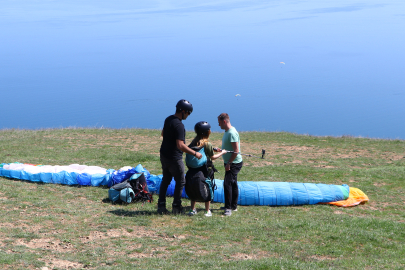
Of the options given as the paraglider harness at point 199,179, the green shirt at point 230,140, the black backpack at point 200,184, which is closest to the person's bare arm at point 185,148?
the paraglider harness at point 199,179

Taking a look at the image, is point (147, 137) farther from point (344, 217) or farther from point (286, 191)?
point (344, 217)

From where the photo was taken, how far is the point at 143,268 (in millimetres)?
6441

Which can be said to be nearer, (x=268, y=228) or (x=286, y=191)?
(x=268, y=228)

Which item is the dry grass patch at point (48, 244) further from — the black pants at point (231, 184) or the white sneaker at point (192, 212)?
the black pants at point (231, 184)

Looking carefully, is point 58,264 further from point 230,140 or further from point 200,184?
point 230,140

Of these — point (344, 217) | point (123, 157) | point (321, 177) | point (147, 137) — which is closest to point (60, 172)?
point (123, 157)

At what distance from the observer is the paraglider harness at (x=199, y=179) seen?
8.98m

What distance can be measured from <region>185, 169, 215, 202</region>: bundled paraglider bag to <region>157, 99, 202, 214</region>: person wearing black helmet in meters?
0.19

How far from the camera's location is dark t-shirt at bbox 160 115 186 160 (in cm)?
855

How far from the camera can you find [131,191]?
10.2 meters

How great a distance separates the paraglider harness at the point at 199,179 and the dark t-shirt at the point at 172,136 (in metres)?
0.39

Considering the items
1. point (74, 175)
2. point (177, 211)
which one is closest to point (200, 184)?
point (177, 211)

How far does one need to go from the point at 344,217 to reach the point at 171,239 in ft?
14.6

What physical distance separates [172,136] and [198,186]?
4.24 feet
